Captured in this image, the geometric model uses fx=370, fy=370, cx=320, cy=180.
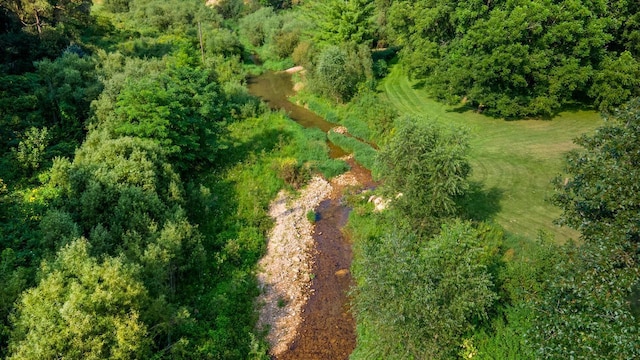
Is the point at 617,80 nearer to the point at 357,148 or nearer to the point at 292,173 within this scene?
the point at 357,148

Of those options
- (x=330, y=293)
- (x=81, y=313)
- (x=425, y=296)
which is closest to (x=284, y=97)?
(x=330, y=293)

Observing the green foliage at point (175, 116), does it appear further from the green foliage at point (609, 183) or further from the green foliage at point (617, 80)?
the green foliage at point (617, 80)

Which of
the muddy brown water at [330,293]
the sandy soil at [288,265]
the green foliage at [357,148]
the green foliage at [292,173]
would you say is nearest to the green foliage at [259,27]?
the green foliage at [357,148]

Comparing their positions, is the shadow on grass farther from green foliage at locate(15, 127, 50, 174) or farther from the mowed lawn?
green foliage at locate(15, 127, 50, 174)

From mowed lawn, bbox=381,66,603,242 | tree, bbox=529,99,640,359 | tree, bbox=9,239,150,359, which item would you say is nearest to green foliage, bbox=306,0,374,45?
mowed lawn, bbox=381,66,603,242

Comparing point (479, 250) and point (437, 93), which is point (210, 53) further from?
point (479, 250)

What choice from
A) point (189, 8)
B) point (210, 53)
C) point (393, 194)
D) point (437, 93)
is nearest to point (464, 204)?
point (393, 194)
